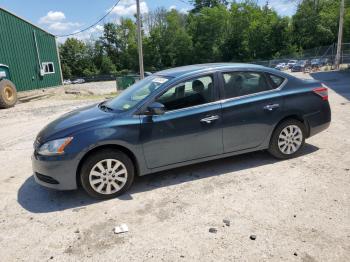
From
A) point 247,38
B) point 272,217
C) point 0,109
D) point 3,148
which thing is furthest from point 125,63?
point 272,217

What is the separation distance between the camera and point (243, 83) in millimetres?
4570

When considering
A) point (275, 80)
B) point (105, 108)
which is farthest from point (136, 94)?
point (275, 80)

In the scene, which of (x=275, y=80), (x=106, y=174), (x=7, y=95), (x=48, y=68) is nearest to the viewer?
(x=106, y=174)

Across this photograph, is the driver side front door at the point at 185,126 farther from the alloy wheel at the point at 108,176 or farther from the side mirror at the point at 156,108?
the alloy wheel at the point at 108,176

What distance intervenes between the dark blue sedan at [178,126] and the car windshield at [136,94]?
2 cm

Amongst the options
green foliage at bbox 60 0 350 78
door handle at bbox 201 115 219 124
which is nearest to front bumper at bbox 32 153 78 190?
door handle at bbox 201 115 219 124

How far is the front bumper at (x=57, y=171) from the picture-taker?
369 cm

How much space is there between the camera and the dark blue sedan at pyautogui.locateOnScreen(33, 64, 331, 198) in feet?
12.4

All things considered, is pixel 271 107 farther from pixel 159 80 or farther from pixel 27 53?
pixel 27 53

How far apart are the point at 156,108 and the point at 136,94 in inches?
28.5

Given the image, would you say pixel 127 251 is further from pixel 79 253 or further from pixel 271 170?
pixel 271 170

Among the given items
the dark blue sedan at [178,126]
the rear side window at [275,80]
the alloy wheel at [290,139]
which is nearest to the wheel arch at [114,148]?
the dark blue sedan at [178,126]

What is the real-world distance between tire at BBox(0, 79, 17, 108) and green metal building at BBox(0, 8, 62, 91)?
373 cm

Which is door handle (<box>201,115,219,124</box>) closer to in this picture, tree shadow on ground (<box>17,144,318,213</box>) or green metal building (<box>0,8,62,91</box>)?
tree shadow on ground (<box>17,144,318,213</box>)
